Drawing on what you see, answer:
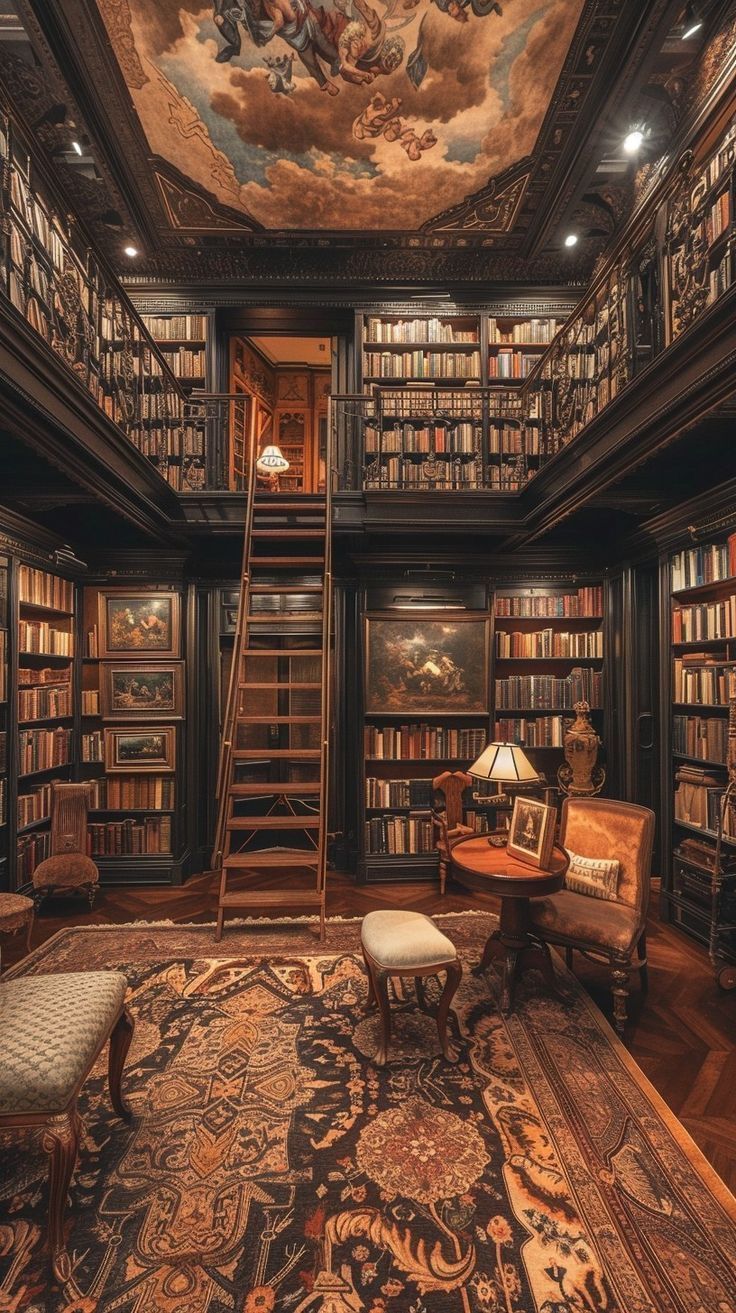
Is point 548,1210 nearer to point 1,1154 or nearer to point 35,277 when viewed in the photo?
point 1,1154

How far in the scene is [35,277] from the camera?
340 cm

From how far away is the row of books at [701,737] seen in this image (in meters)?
3.39

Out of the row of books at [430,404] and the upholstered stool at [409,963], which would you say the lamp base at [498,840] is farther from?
the row of books at [430,404]

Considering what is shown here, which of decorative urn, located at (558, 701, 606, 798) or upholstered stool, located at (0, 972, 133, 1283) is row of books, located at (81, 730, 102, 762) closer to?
upholstered stool, located at (0, 972, 133, 1283)

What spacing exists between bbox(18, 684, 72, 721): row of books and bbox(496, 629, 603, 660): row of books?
3641 mm

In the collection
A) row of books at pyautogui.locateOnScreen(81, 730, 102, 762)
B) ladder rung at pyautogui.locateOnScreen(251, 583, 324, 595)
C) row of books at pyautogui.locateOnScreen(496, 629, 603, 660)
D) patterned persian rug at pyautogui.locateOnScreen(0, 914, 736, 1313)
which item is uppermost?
ladder rung at pyautogui.locateOnScreen(251, 583, 324, 595)

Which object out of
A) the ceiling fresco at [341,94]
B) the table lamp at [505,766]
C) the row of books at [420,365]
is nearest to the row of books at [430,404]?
the row of books at [420,365]

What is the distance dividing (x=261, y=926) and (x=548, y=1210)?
2307mm

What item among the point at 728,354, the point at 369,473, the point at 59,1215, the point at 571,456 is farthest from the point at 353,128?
the point at 59,1215

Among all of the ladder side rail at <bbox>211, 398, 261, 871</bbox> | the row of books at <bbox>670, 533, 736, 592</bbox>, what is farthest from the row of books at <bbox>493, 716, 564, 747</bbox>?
the ladder side rail at <bbox>211, 398, 261, 871</bbox>

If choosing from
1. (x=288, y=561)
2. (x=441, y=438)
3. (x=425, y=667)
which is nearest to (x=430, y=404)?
(x=441, y=438)

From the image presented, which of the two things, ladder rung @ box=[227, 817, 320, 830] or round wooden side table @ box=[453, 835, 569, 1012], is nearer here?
round wooden side table @ box=[453, 835, 569, 1012]

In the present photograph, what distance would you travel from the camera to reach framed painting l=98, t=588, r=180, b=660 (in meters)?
4.70

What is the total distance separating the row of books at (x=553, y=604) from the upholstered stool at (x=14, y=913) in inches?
155
